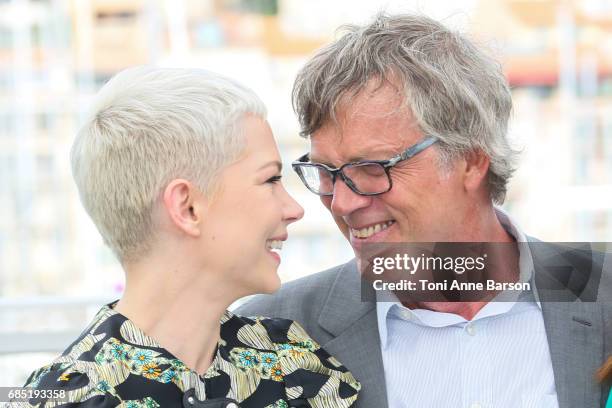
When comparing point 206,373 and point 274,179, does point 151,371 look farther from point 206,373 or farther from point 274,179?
point 274,179

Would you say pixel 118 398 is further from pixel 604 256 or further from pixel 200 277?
pixel 604 256

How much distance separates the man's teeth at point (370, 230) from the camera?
1822 millimetres

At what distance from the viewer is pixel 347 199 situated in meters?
1.80

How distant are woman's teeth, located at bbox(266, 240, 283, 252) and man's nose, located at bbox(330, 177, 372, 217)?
0.97 ft

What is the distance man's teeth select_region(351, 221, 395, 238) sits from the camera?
1822 mm

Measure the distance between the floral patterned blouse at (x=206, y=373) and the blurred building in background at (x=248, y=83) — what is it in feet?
A: 27.8

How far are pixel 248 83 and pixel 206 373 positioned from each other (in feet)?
32.8

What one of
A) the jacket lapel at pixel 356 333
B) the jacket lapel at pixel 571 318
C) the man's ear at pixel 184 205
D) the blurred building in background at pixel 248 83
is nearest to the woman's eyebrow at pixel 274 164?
the man's ear at pixel 184 205

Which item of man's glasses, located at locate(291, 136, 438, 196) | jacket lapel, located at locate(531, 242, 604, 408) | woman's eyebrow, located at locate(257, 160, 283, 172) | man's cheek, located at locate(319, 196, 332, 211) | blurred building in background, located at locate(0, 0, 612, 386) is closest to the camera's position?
woman's eyebrow, located at locate(257, 160, 283, 172)

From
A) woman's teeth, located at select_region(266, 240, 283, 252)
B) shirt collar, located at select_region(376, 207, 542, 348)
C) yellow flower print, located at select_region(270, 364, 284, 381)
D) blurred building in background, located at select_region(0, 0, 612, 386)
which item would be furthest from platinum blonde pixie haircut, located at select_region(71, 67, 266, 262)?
blurred building in background, located at select_region(0, 0, 612, 386)

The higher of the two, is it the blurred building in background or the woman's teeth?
the woman's teeth

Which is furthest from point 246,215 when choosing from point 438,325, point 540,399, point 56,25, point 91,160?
point 56,25
